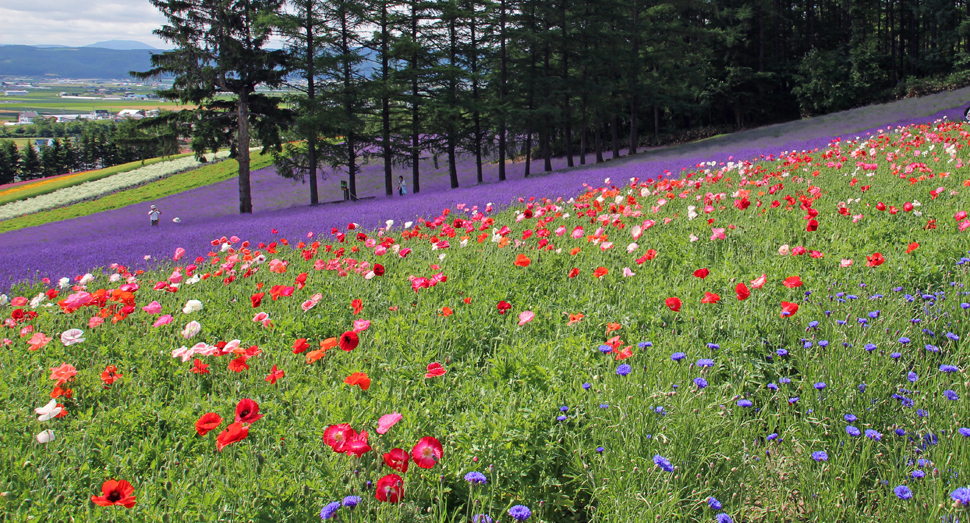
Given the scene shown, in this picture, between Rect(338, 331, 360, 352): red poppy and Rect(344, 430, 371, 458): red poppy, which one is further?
Rect(338, 331, 360, 352): red poppy

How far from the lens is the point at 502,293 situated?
394 centimetres

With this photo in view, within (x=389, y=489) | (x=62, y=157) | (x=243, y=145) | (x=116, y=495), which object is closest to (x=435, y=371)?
(x=389, y=489)

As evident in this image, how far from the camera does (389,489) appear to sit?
165 centimetres

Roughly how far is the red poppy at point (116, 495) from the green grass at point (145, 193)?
111 feet

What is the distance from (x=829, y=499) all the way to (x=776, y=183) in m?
6.14

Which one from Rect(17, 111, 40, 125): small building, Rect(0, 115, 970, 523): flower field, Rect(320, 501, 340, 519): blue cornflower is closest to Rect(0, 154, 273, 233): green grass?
Rect(0, 115, 970, 523): flower field

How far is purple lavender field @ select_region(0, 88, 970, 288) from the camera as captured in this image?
32.9 ft

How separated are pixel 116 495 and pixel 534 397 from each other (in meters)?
1.59

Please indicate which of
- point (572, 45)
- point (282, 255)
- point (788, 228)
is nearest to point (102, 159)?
point (572, 45)

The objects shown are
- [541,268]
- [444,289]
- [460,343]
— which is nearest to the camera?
[460,343]

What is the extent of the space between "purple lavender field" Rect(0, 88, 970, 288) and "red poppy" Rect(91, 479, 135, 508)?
25.1 ft

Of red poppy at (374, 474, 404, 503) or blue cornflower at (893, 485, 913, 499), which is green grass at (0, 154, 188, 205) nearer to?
red poppy at (374, 474, 404, 503)

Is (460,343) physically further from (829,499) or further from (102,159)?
(102,159)

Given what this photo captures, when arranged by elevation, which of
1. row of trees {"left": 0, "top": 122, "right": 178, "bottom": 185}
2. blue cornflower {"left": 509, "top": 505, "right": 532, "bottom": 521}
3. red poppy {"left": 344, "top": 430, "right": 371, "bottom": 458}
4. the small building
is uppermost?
the small building
